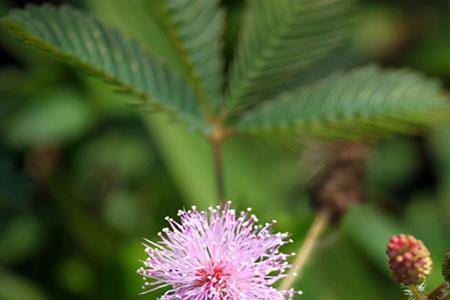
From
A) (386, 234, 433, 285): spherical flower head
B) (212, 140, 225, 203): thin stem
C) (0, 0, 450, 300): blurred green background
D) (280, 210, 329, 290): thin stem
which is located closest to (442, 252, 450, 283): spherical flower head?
(386, 234, 433, 285): spherical flower head

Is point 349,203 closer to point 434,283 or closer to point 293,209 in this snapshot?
point 434,283

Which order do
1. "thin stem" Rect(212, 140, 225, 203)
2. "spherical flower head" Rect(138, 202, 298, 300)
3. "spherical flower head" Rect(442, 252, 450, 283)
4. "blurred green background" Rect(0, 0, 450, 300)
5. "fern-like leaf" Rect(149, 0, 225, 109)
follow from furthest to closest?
"blurred green background" Rect(0, 0, 450, 300)
"thin stem" Rect(212, 140, 225, 203)
"fern-like leaf" Rect(149, 0, 225, 109)
"spherical flower head" Rect(138, 202, 298, 300)
"spherical flower head" Rect(442, 252, 450, 283)

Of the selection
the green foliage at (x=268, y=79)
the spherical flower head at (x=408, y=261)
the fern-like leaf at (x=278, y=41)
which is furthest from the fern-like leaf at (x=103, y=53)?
the spherical flower head at (x=408, y=261)

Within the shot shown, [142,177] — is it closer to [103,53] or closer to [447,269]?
[103,53]

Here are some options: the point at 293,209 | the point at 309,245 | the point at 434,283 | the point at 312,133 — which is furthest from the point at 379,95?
the point at 293,209

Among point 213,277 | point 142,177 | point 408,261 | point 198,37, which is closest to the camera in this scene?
point 408,261

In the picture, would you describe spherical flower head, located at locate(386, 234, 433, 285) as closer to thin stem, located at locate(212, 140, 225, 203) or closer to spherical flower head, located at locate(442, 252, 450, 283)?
spherical flower head, located at locate(442, 252, 450, 283)

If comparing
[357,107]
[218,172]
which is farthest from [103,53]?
[357,107]
